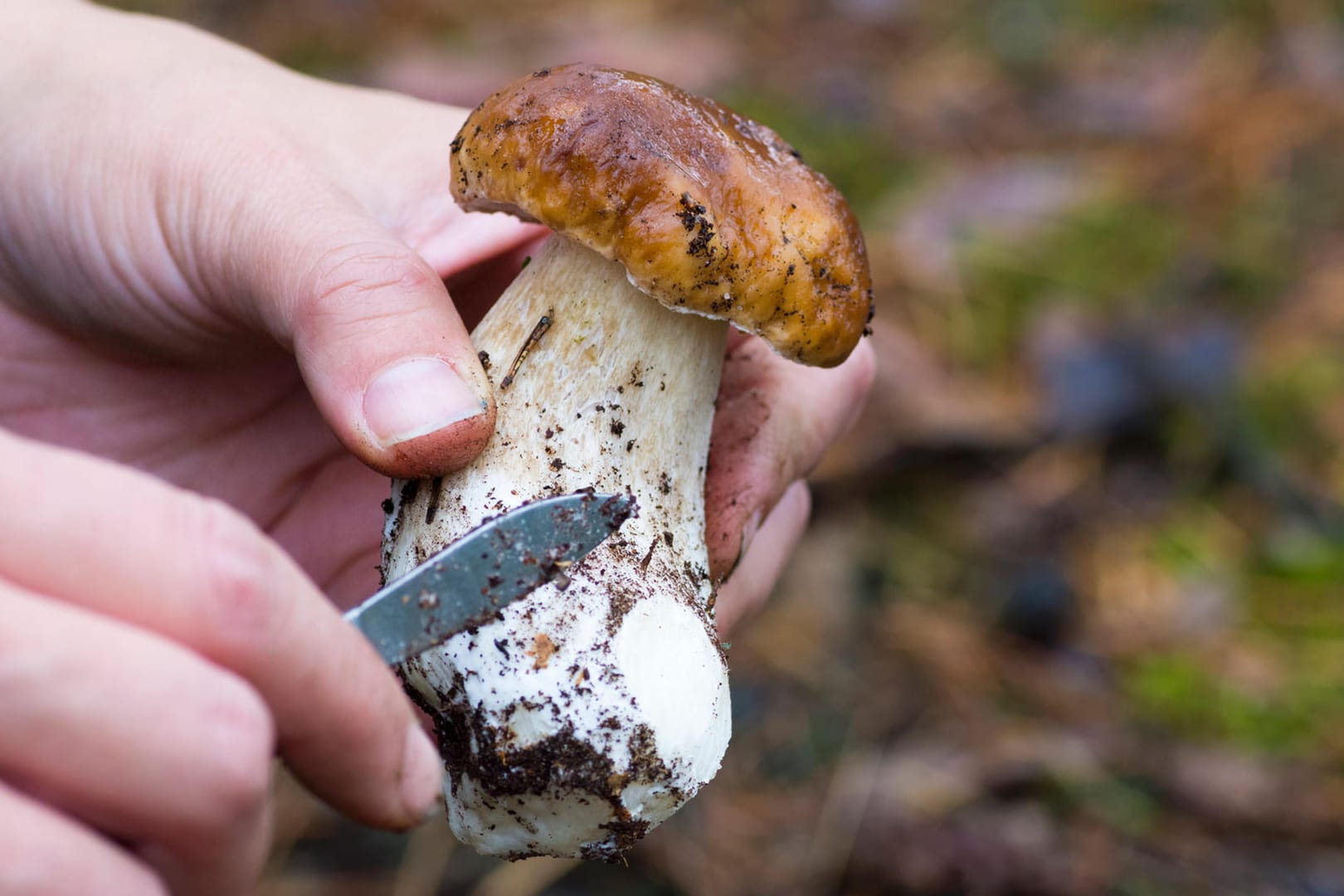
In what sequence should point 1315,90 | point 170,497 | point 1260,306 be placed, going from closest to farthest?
point 170,497 → point 1260,306 → point 1315,90

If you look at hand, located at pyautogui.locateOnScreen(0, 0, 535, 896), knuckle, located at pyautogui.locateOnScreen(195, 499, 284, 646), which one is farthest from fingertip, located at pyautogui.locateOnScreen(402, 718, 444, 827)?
knuckle, located at pyautogui.locateOnScreen(195, 499, 284, 646)

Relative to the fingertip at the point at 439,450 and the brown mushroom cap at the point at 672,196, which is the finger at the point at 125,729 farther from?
the brown mushroom cap at the point at 672,196

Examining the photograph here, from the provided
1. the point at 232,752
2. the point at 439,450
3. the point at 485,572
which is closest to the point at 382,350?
the point at 439,450

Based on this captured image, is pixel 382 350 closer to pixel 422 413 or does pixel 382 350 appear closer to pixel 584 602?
pixel 422 413

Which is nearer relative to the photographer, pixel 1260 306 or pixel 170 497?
pixel 170 497

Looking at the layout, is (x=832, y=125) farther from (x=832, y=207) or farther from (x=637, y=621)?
(x=637, y=621)

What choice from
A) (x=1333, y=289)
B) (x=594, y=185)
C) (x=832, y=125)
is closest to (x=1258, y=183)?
(x=1333, y=289)

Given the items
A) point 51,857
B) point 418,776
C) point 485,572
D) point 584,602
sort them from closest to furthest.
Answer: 1. point 51,857
2. point 418,776
3. point 485,572
4. point 584,602
